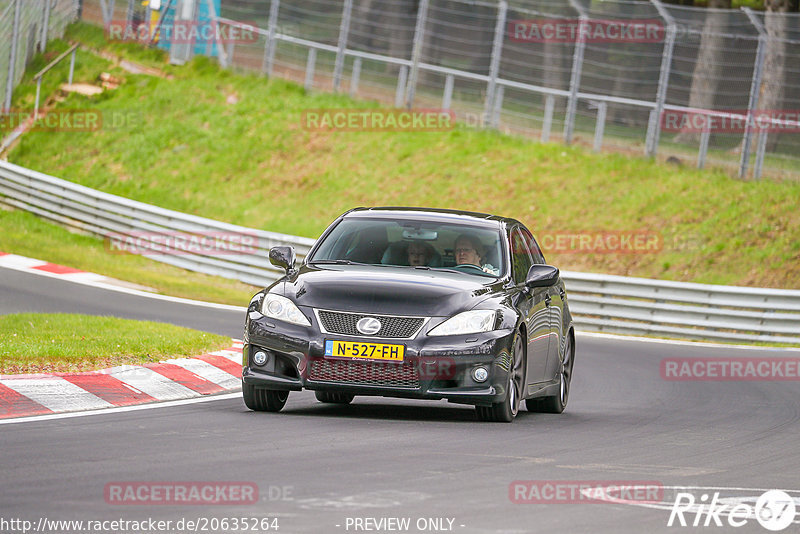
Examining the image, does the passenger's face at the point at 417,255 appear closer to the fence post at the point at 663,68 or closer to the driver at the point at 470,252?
the driver at the point at 470,252

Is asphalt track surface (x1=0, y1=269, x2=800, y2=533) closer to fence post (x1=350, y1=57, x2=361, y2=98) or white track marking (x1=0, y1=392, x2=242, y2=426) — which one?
white track marking (x1=0, y1=392, x2=242, y2=426)

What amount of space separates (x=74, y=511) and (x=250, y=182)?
27.3 meters

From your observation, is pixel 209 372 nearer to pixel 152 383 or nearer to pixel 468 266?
pixel 152 383

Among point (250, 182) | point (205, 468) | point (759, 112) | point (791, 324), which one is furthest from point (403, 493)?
point (250, 182)

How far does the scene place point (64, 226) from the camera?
29391 mm

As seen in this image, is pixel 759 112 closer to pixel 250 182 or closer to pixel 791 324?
pixel 791 324

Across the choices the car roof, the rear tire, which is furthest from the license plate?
the car roof

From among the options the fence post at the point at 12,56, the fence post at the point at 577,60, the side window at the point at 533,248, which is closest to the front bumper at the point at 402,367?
the side window at the point at 533,248

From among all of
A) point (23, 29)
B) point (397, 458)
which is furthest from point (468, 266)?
point (23, 29)

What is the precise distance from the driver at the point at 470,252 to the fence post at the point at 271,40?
25.3 metres

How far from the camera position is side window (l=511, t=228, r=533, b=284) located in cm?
1124

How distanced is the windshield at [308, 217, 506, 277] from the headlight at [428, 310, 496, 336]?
914 millimetres

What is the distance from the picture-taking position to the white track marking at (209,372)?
1230cm

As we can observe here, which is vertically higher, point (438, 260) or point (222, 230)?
point (438, 260)
